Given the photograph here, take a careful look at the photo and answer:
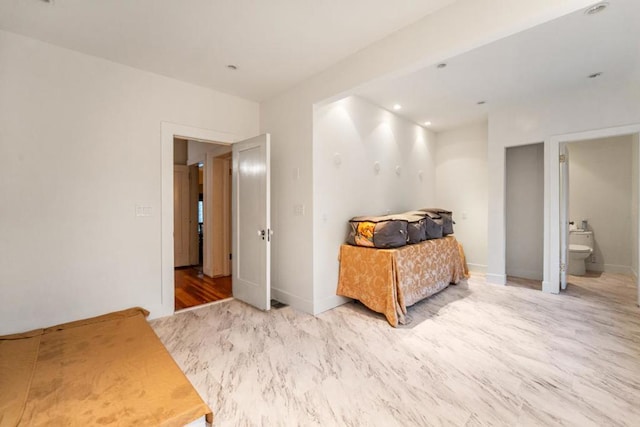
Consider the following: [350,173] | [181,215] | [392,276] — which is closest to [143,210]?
[350,173]

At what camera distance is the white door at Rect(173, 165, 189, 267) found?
18.6ft

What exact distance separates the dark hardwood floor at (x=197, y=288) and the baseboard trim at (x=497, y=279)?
394 cm

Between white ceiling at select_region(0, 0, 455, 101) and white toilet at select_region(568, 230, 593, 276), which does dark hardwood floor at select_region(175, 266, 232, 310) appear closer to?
white ceiling at select_region(0, 0, 455, 101)

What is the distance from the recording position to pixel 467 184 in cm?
522

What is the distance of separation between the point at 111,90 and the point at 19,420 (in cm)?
269

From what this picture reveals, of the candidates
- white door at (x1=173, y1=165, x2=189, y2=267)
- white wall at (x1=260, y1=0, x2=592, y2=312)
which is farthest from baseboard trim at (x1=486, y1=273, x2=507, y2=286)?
white door at (x1=173, y1=165, x2=189, y2=267)

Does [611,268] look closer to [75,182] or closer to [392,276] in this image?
[392,276]

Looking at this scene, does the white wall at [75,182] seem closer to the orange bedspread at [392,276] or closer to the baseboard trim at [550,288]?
the orange bedspread at [392,276]

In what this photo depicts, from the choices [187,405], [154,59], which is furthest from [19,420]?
[154,59]

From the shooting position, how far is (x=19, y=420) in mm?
1443

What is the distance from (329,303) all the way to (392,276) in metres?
0.86

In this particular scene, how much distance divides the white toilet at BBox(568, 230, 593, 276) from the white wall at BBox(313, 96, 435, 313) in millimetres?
2795

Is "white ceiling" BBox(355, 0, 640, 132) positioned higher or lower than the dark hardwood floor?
higher

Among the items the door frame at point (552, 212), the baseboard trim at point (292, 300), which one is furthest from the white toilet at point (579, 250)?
the baseboard trim at point (292, 300)
